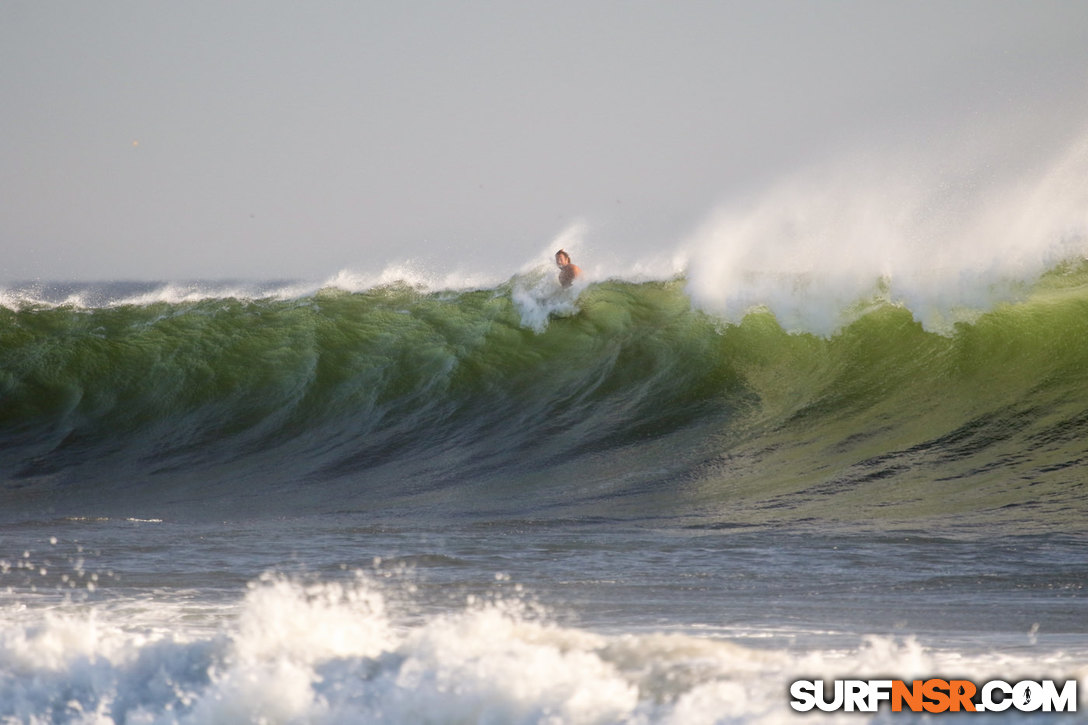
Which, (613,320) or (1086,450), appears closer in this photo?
(1086,450)

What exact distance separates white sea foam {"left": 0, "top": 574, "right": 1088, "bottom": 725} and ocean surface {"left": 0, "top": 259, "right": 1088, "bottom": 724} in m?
0.01

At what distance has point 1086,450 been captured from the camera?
7570 millimetres

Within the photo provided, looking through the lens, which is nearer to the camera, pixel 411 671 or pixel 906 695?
pixel 906 695

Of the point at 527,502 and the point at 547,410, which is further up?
the point at 547,410

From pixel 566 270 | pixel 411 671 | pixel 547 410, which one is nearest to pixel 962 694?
pixel 411 671

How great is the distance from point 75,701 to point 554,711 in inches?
59.5

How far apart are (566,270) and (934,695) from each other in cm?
1124

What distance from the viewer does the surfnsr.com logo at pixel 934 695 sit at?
2.82 m

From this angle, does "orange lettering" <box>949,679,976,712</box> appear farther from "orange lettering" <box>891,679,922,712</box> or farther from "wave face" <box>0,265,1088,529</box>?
"wave face" <box>0,265,1088,529</box>

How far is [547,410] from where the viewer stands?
34.4 feet

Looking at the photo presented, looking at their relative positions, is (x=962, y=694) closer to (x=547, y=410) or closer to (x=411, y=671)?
(x=411, y=671)

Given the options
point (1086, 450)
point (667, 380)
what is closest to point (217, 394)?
point (667, 380)

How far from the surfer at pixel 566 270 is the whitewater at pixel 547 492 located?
0.25 m

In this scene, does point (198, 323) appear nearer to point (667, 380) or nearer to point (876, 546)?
point (667, 380)
